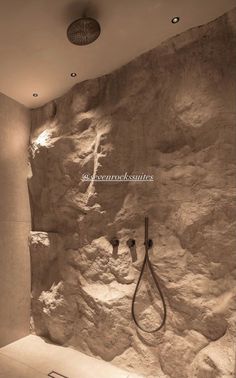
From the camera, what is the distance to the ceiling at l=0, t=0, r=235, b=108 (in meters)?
1.47

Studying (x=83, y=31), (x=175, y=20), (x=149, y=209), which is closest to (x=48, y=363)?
(x=149, y=209)

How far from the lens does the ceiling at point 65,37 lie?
1.47m

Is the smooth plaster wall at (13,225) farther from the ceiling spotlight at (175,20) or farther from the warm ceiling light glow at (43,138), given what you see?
the ceiling spotlight at (175,20)

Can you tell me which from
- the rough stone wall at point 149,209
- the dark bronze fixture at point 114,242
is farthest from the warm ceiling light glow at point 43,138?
the dark bronze fixture at point 114,242

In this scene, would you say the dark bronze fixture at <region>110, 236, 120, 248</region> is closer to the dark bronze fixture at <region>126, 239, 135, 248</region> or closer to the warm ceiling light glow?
the dark bronze fixture at <region>126, 239, 135, 248</region>

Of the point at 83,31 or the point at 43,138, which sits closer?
the point at 83,31

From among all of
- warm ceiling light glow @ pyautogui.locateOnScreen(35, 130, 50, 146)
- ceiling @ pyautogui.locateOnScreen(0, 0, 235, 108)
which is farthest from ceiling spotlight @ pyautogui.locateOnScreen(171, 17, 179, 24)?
warm ceiling light glow @ pyautogui.locateOnScreen(35, 130, 50, 146)

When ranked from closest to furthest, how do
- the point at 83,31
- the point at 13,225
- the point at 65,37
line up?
1. the point at 83,31
2. the point at 65,37
3. the point at 13,225

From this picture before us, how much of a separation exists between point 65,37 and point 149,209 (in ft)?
4.07

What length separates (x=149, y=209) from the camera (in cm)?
176

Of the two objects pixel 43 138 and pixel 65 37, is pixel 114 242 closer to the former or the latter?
pixel 43 138

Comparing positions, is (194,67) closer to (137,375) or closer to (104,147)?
(104,147)

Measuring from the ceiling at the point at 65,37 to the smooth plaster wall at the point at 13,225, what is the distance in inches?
13.9

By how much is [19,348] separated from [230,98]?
2.34 meters
